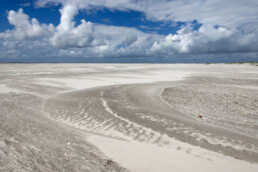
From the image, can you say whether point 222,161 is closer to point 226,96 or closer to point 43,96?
point 226,96

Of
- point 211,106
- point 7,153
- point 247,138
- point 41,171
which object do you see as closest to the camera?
point 41,171

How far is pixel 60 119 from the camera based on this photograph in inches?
429

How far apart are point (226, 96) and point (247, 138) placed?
948 centimetres

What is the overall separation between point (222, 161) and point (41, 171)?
18.0 ft

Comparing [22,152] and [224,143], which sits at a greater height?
[22,152]

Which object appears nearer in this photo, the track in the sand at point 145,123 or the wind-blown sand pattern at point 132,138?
the wind-blown sand pattern at point 132,138

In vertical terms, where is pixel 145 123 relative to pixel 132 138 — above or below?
above

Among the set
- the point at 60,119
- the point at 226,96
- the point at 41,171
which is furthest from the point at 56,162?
the point at 226,96

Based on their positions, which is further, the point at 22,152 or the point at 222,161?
the point at 222,161

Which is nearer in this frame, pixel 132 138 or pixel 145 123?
pixel 132 138

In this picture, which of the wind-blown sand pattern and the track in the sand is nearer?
the wind-blown sand pattern

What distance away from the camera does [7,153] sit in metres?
5.32

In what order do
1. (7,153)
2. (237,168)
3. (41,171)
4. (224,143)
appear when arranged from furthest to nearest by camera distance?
1. (224,143)
2. (237,168)
3. (7,153)
4. (41,171)

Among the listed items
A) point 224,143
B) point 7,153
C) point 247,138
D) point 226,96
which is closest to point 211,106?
point 226,96
